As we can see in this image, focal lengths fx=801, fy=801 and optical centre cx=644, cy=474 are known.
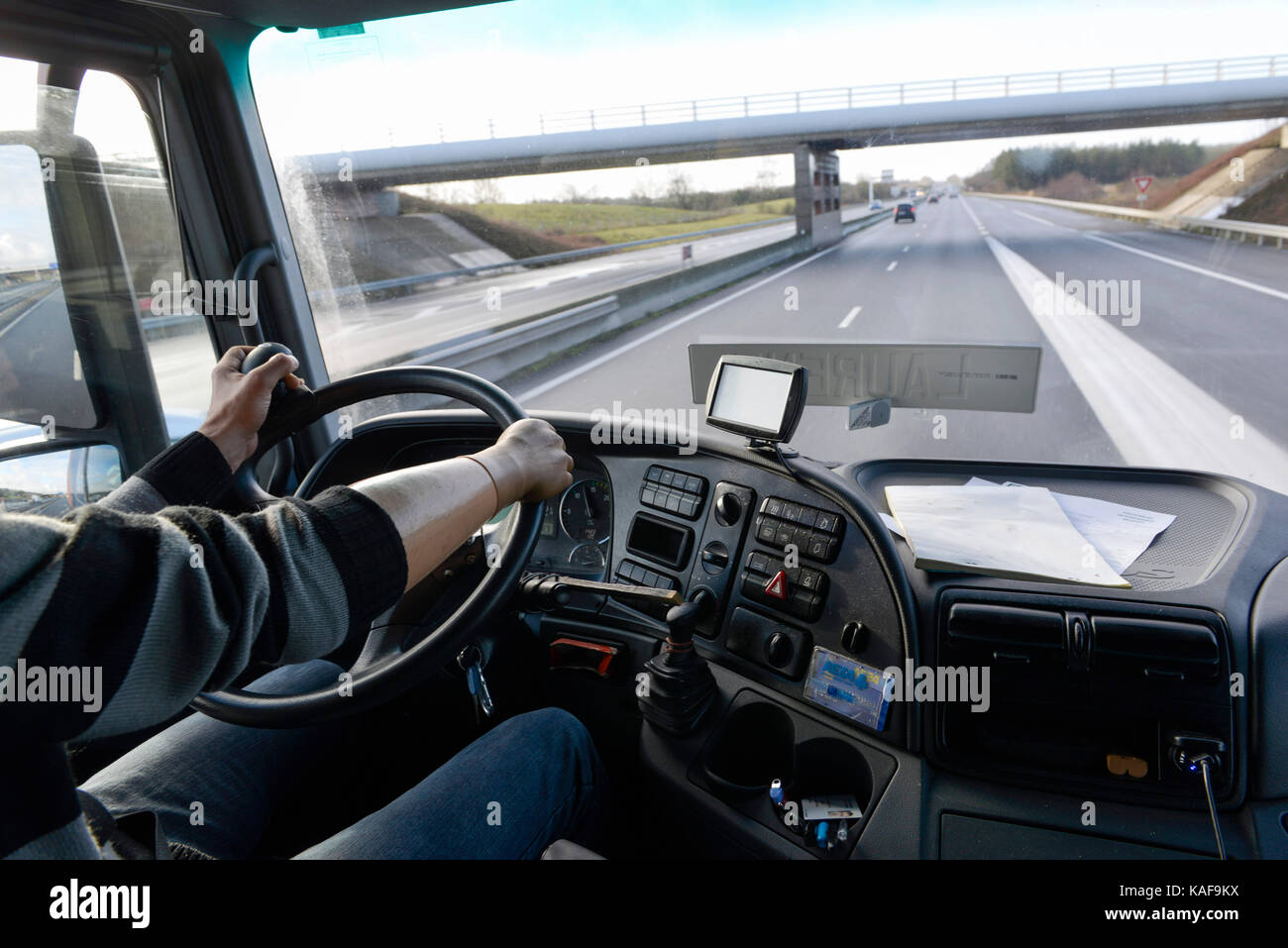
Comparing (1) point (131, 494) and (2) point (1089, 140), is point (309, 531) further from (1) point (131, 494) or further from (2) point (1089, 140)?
(2) point (1089, 140)

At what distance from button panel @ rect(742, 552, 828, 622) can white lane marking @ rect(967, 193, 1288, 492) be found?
78 centimetres

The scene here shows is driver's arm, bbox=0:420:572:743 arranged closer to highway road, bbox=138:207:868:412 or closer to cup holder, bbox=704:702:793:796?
cup holder, bbox=704:702:793:796

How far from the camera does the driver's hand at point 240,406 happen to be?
6.20 feet

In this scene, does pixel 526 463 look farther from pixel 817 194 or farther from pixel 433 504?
pixel 817 194

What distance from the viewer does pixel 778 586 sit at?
1.92 m

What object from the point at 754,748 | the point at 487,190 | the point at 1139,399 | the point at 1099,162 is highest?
the point at 487,190

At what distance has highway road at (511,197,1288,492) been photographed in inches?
66.4

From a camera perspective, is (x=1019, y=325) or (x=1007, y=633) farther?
(x=1019, y=325)

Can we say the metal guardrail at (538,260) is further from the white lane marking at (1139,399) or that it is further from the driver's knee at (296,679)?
the driver's knee at (296,679)

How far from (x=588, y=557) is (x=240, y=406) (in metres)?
1.00

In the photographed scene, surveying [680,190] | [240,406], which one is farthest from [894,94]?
[240,406]
